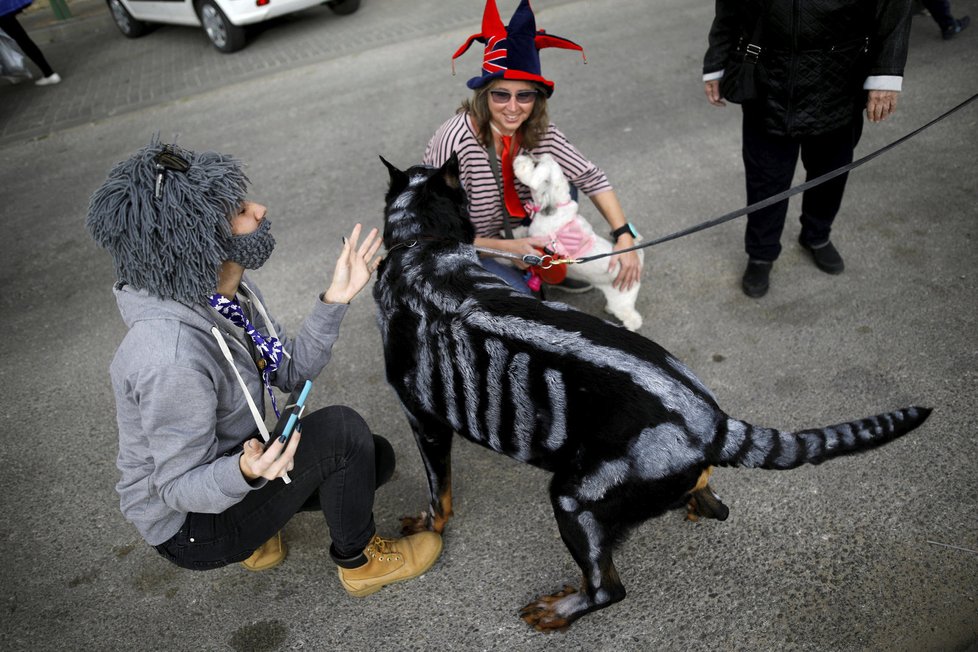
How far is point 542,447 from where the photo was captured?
2.11 metres

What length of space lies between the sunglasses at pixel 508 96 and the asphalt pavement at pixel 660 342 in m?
1.38

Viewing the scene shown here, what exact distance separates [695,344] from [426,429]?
1.81 meters

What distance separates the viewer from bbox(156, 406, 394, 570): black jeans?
2244 mm

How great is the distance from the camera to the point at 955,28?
6277 mm

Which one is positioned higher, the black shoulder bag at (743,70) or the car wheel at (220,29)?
the black shoulder bag at (743,70)

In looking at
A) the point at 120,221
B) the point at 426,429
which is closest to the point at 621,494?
the point at 426,429

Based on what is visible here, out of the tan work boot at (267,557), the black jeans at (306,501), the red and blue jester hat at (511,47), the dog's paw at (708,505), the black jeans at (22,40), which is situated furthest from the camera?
the black jeans at (22,40)

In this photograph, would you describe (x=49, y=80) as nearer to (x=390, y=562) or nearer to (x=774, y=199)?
(x=390, y=562)

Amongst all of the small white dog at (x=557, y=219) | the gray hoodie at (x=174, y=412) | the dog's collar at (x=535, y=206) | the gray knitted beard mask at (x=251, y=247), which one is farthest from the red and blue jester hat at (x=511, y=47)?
the gray hoodie at (x=174, y=412)

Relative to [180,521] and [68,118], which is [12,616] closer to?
[180,521]

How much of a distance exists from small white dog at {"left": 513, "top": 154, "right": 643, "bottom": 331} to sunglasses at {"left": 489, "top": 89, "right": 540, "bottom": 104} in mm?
274

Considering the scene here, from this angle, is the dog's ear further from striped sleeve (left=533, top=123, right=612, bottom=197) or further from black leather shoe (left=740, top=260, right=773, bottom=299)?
black leather shoe (left=740, top=260, right=773, bottom=299)

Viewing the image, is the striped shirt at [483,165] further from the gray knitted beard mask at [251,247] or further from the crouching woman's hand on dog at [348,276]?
the gray knitted beard mask at [251,247]

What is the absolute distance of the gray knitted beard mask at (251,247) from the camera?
7.13 feet
